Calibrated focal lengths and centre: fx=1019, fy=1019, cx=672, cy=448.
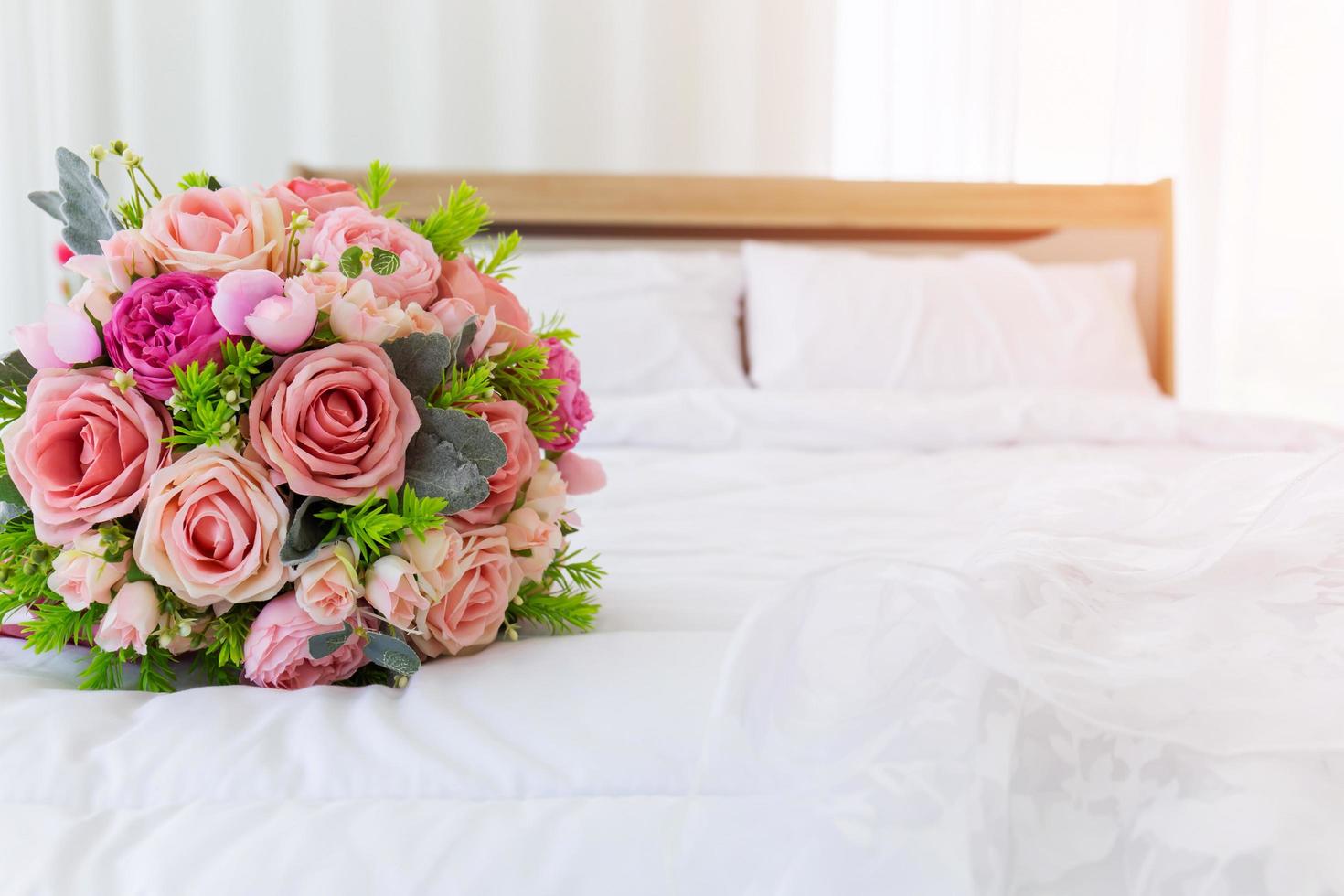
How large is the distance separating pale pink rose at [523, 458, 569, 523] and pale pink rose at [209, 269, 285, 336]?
0.21 meters

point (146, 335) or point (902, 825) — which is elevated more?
point (146, 335)

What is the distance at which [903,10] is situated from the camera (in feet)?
8.73

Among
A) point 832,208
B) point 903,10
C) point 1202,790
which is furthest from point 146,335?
point 903,10

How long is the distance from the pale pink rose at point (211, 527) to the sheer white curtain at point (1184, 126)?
2.34 meters

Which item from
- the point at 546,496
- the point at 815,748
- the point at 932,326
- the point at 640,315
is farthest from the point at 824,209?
the point at 815,748

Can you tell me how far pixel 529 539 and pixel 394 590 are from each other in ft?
0.36

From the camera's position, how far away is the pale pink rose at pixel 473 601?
637 millimetres

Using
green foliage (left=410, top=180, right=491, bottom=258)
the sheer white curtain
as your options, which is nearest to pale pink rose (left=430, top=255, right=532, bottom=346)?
green foliage (left=410, top=180, right=491, bottom=258)

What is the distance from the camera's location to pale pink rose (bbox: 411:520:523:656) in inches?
25.1

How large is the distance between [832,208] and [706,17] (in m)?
0.61

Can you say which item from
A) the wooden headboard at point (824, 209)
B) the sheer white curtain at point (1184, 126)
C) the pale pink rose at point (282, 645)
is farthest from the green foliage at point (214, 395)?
the sheer white curtain at point (1184, 126)

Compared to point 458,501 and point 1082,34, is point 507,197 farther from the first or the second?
point 458,501

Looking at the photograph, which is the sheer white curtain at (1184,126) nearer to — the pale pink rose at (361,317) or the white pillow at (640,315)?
the white pillow at (640,315)

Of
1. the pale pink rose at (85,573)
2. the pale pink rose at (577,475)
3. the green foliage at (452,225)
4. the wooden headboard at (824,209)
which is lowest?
the pale pink rose at (85,573)
